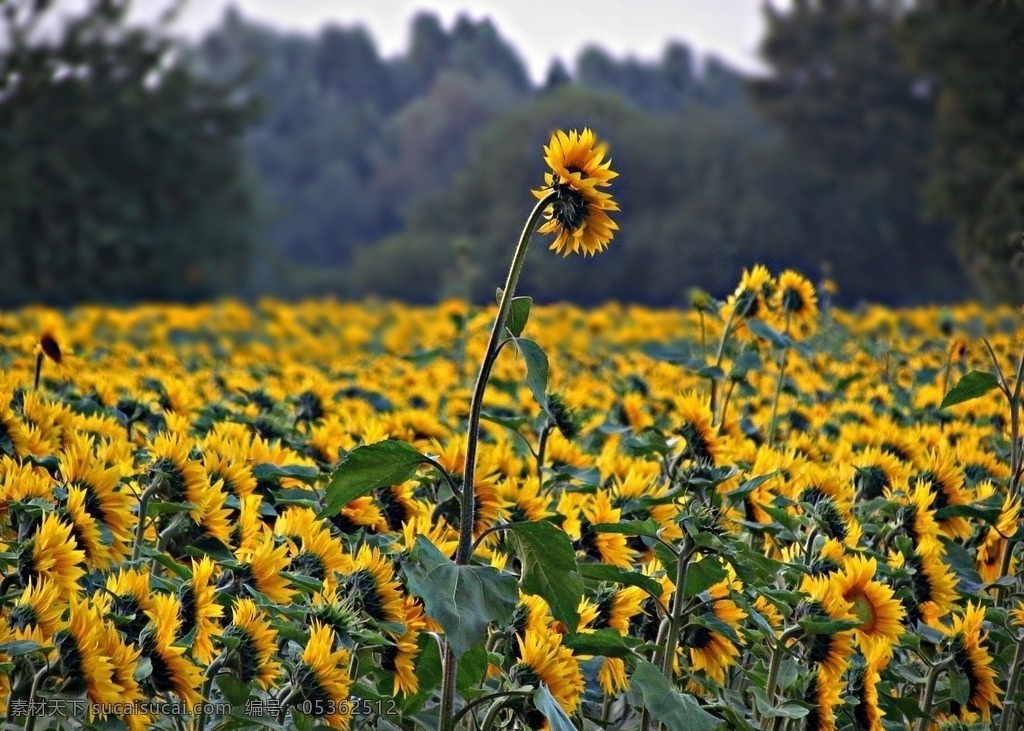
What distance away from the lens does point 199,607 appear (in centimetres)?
164

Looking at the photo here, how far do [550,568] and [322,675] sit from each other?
0.32 m

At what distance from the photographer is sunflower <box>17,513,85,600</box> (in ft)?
5.27

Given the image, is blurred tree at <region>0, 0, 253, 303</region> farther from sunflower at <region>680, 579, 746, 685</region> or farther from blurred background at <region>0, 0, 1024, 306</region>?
sunflower at <region>680, 579, 746, 685</region>

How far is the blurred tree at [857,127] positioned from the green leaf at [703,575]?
15699mm

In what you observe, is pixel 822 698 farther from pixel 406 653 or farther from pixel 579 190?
pixel 579 190

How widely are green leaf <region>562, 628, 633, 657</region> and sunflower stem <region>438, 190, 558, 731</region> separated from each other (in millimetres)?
180

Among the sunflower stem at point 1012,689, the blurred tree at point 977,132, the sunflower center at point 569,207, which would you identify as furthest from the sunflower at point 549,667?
the blurred tree at point 977,132

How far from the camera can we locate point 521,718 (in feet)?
5.71

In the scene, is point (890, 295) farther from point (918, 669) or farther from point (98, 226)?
point (918, 669)

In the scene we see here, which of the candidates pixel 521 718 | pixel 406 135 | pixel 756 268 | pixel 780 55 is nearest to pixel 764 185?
pixel 780 55

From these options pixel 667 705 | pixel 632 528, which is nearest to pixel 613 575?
pixel 632 528

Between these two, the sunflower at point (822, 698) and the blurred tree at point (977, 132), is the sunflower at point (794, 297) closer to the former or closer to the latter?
the sunflower at point (822, 698)

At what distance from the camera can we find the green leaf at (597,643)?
5.38 feet

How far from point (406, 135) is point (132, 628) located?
27864mm
